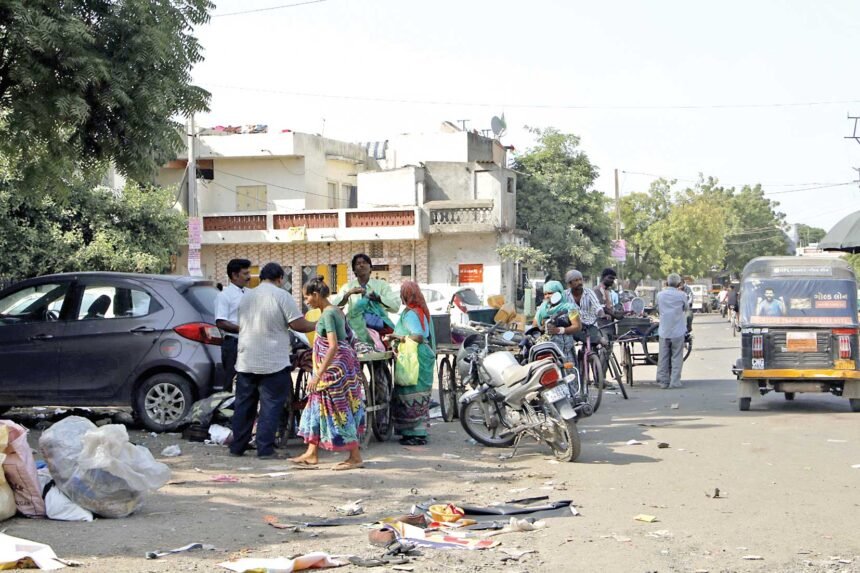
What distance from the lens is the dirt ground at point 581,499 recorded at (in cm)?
611

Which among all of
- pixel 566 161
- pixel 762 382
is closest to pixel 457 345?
pixel 762 382

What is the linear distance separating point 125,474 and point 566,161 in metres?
47.5

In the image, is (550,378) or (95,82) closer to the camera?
(550,378)

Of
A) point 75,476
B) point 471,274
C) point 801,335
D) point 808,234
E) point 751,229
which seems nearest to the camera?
point 75,476

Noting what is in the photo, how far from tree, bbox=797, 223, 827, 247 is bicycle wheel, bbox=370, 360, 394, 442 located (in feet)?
456

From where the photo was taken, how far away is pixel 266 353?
31.7 feet

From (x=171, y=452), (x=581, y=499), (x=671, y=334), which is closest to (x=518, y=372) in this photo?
(x=581, y=499)

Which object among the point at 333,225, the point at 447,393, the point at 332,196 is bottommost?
the point at 447,393

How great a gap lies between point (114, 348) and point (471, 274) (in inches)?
1418

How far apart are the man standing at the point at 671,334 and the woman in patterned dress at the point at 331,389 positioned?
8712 mm

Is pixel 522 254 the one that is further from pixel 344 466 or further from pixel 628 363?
pixel 344 466

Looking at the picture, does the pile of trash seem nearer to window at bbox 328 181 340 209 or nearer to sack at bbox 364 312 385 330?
sack at bbox 364 312 385 330

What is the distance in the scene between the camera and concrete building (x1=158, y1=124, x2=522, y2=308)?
45719 millimetres

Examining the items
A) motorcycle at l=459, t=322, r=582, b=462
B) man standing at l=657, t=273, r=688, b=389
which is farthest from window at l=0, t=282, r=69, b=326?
man standing at l=657, t=273, r=688, b=389
